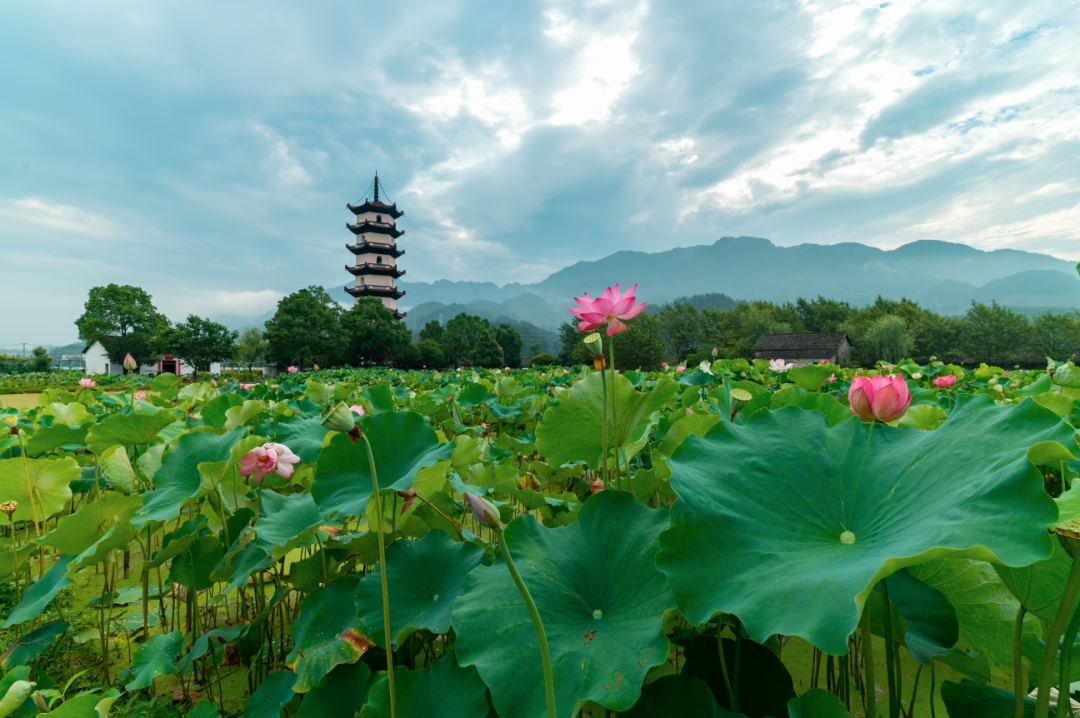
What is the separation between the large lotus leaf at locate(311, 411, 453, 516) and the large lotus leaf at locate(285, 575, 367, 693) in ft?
0.55

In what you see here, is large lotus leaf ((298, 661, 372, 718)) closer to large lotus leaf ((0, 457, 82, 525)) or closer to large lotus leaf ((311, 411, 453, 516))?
large lotus leaf ((311, 411, 453, 516))

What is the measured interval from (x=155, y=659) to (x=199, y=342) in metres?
28.5

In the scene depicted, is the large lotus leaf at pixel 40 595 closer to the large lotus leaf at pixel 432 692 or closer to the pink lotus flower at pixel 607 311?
the large lotus leaf at pixel 432 692

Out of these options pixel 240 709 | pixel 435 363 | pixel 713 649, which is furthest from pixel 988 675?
pixel 435 363

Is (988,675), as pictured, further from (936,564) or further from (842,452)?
(842,452)

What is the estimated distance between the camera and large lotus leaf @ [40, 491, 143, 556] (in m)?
1.06

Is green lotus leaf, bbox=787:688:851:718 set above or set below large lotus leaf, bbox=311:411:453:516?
below

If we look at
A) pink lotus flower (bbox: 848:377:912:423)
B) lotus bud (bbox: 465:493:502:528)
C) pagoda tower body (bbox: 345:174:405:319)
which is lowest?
lotus bud (bbox: 465:493:502:528)

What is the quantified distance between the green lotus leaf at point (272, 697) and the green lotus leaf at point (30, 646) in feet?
2.25

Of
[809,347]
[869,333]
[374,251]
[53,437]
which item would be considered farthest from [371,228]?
[53,437]

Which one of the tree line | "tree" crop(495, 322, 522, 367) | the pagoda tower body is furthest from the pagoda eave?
the tree line

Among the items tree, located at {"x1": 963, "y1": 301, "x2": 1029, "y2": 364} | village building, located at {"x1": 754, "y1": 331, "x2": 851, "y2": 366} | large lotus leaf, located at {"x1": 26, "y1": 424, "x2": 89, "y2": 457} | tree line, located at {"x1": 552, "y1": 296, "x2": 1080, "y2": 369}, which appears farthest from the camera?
tree, located at {"x1": 963, "y1": 301, "x2": 1029, "y2": 364}

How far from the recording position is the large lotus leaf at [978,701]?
576 millimetres

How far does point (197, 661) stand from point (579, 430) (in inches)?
44.0
